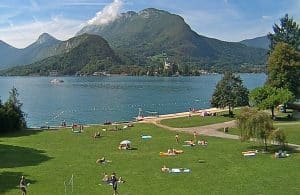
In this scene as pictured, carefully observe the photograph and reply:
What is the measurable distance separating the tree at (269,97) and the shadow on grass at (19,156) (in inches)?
1436

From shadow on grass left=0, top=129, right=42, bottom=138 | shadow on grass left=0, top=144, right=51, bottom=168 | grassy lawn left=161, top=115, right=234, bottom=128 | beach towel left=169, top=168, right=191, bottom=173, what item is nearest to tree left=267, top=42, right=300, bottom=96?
grassy lawn left=161, top=115, right=234, bottom=128

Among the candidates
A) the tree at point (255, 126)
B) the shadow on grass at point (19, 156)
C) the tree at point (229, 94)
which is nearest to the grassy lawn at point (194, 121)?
the tree at point (229, 94)

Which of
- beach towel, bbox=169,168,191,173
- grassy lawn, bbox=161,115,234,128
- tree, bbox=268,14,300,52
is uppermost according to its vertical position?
tree, bbox=268,14,300,52

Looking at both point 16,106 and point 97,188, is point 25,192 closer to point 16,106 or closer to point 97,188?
point 97,188

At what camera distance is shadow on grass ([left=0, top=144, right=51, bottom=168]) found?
46750 mm

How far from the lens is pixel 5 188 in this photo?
36969 millimetres

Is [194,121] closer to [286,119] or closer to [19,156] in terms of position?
[286,119]

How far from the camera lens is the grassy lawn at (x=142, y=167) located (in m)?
36.7

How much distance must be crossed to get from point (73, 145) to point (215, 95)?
1410 inches

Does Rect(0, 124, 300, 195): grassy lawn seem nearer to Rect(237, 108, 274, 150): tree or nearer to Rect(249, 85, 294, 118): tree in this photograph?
Rect(237, 108, 274, 150): tree

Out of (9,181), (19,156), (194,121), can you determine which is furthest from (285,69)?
(9,181)

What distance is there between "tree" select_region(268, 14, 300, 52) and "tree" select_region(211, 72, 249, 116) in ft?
80.5

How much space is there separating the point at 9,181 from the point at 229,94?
52.9 meters

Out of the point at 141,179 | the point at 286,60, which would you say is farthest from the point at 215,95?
the point at 141,179
